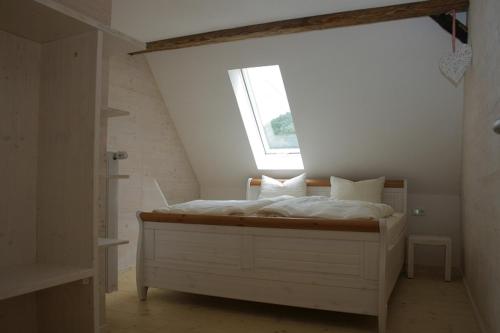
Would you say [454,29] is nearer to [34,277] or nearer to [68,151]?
[68,151]

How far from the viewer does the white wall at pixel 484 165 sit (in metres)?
2.22

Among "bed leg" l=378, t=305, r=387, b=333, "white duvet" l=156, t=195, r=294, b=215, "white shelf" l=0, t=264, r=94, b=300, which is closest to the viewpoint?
"white shelf" l=0, t=264, r=94, b=300

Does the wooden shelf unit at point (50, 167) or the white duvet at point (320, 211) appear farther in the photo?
the white duvet at point (320, 211)

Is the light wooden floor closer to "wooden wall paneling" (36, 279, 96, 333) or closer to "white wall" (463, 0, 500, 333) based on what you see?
"white wall" (463, 0, 500, 333)

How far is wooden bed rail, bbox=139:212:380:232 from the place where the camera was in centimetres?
262

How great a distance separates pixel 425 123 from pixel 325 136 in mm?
1064

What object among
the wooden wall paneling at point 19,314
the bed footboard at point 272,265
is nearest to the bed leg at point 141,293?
the bed footboard at point 272,265

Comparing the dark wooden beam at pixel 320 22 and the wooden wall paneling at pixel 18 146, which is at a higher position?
the dark wooden beam at pixel 320 22

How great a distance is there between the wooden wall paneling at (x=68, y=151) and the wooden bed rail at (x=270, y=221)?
144 centimetres

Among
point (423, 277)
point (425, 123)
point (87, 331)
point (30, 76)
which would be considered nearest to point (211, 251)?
point (87, 331)

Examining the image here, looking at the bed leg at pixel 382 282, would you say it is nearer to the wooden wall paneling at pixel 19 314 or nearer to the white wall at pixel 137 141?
the wooden wall paneling at pixel 19 314

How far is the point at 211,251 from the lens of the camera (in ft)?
9.92

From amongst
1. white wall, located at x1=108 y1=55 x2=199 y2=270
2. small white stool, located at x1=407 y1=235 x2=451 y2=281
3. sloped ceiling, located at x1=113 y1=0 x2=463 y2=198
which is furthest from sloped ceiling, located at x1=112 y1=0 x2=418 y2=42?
small white stool, located at x1=407 y1=235 x2=451 y2=281

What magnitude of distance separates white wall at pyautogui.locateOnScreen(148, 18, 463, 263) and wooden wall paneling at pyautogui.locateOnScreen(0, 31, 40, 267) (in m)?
2.85
